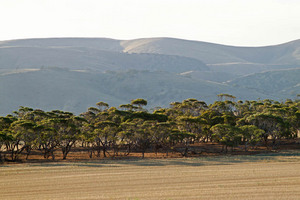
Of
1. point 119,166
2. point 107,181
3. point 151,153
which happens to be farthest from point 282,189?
point 151,153

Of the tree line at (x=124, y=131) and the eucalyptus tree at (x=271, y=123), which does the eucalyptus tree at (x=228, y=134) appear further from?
the eucalyptus tree at (x=271, y=123)

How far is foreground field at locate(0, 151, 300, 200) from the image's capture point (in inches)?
1348

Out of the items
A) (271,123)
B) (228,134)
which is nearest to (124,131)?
(228,134)

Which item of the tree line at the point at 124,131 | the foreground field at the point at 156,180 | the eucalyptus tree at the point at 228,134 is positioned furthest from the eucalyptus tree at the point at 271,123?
the foreground field at the point at 156,180

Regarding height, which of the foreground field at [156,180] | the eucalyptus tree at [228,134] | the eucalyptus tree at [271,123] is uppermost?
the eucalyptus tree at [271,123]

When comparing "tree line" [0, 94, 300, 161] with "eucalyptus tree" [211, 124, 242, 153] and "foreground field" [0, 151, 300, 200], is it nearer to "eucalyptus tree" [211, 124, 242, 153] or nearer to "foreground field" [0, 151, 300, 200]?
"eucalyptus tree" [211, 124, 242, 153]

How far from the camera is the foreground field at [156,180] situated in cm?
3425

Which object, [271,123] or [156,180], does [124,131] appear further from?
[271,123]

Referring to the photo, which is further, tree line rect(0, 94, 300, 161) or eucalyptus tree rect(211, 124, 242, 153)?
eucalyptus tree rect(211, 124, 242, 153)

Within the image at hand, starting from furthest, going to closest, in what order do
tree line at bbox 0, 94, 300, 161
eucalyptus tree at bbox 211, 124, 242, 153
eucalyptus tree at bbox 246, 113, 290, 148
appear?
eucalyptus tree at bbox 246, 113, 290, 148 → eucalyptus tree at bbox 211, 124, 242, 153 → tree line at bbox 0, 94, 300, 161

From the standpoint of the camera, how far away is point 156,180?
42781 millimetres

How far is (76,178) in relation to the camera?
44500mm

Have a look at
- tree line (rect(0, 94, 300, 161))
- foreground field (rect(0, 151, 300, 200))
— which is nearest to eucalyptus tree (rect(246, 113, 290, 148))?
tree line (rect(0, 94, 300, 161))

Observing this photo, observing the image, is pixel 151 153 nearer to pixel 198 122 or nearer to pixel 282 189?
pixel 198 122
